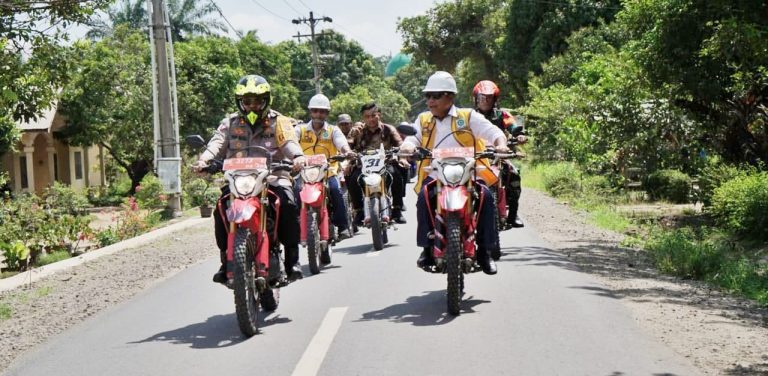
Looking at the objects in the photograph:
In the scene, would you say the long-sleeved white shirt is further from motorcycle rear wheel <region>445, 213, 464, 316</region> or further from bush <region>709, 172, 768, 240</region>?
bush <region>709, 172, 768, 240</region>

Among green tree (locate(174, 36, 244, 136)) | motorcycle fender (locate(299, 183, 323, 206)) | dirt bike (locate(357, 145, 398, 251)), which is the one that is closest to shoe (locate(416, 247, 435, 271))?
motorcycle fender (locate(299, 183, 323, 206))

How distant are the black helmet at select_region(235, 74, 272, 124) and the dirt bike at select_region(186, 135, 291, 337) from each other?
1.81 ft

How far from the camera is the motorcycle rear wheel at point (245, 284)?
7117 mm

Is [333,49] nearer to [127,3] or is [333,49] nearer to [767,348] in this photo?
[127,3]

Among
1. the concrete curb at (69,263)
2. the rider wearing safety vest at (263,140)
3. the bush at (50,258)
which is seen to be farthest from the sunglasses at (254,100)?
the bush at (50,258)

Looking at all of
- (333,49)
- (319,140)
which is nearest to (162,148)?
(319,140)

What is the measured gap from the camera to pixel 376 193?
1269cm

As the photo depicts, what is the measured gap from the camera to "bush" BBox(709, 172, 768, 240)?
1461 centimetres

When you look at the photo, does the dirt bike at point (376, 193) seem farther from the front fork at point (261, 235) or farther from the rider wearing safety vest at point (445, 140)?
the front fork at point (261, 235)

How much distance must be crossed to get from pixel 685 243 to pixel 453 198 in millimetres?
6128

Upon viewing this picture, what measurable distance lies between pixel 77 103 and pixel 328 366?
1292 inches

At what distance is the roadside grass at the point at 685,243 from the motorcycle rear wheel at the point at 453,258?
3434 millimetres

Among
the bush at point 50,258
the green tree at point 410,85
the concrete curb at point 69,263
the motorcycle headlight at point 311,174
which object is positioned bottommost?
the bush at point 50,258

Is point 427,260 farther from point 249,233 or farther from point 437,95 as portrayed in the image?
point 249,233
